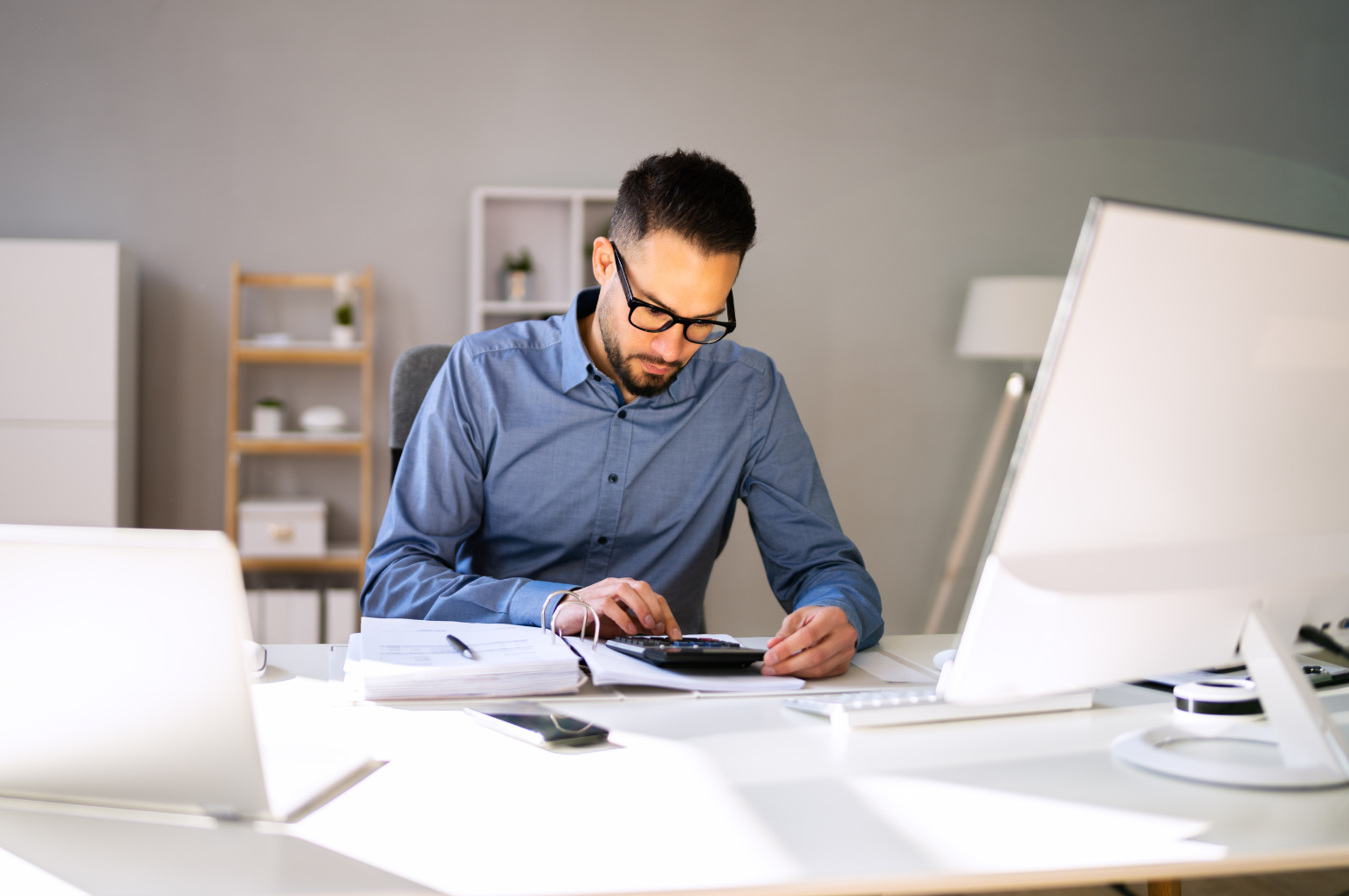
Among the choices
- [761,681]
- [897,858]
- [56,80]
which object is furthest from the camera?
[56,80]

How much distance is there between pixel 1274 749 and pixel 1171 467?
0.31 m

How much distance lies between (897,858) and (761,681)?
1.54ft

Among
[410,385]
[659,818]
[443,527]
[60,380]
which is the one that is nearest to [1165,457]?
[659,818]

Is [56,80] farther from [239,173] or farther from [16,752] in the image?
[16,752]

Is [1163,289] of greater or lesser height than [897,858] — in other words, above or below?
above

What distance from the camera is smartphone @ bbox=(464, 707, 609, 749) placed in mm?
885

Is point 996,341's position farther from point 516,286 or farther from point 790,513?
point 790,513

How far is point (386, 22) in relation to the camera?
355 cm

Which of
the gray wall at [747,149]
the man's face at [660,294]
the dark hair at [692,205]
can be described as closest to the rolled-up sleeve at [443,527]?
the man's face at [660,294]

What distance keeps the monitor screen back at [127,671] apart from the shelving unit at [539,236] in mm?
2859

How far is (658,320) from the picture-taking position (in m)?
1.50

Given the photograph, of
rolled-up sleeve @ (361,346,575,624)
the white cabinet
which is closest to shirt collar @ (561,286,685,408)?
rolled-up sleeve @ (361,346,575,624)

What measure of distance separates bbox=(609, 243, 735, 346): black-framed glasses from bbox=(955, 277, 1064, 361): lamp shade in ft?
8.63

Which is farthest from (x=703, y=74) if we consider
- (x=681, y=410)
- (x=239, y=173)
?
(x=681, y=410)
